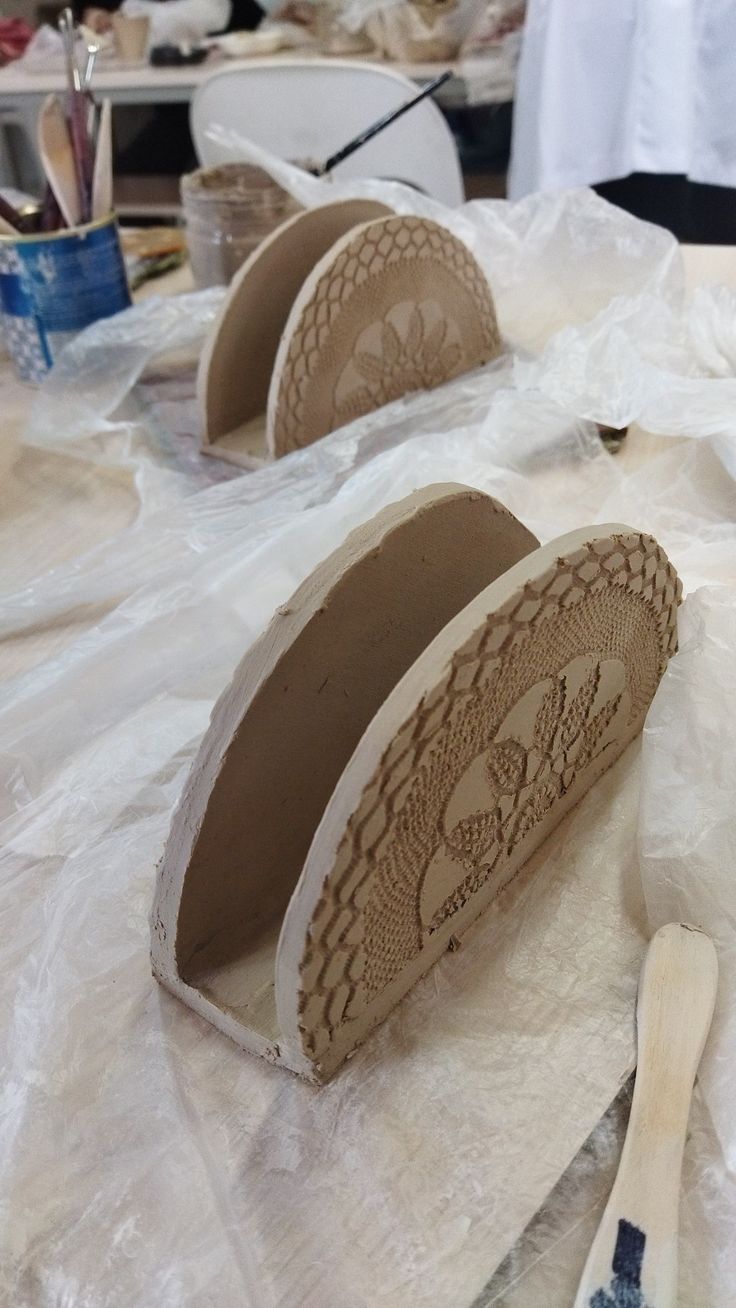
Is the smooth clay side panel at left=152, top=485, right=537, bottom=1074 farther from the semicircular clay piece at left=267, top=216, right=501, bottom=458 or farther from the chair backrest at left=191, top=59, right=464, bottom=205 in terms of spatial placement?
the chair backrest at left=191, top=59, right=464, bottom=205

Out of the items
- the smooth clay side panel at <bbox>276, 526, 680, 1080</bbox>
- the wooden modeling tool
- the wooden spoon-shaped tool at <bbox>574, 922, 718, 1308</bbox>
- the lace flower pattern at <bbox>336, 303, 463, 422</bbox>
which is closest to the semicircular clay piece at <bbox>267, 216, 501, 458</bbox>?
the lace flower pattern at <bbox>336, 303, 463, 422</bbox>

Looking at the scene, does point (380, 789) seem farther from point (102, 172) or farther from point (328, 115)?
point (328, 115)

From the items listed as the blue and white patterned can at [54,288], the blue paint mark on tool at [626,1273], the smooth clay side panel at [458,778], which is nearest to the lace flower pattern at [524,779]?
the smooth clay side panel at [458,778]

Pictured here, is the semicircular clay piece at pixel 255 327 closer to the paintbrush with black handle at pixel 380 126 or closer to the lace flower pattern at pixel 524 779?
the paintbrush with black handle at pixel 380 126

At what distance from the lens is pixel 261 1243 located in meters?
0.38

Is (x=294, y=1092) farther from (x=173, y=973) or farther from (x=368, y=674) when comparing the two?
(x=368, y=674)

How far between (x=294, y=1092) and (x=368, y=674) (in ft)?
0.59

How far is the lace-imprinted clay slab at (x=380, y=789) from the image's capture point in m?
0.38

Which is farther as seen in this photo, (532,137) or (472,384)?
(532,137)

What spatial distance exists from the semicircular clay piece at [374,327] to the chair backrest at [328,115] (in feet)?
2.80

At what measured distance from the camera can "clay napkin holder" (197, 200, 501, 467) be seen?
0.79 meters

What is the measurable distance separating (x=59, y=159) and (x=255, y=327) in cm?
26

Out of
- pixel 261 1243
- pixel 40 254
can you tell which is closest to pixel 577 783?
pixel 261 1243

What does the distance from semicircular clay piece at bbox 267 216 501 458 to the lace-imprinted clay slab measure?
36cm
